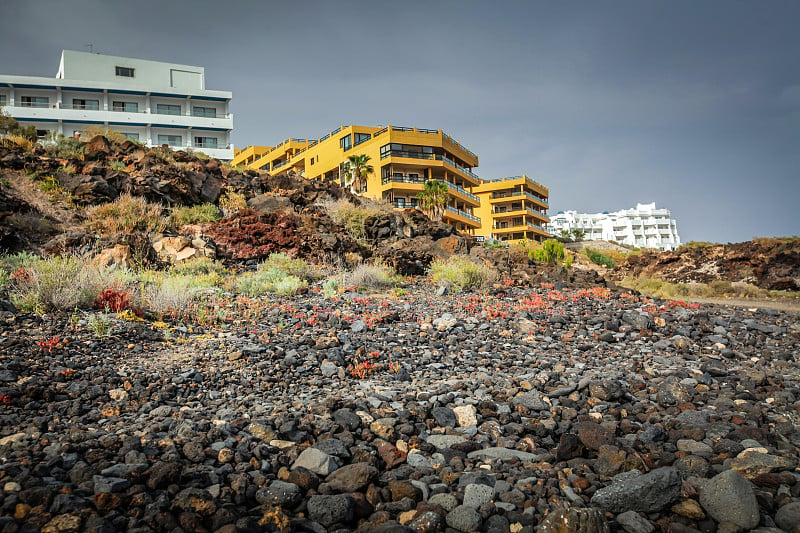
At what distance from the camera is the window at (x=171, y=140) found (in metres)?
48.5

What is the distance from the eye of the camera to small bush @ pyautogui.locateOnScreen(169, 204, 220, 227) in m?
14.5

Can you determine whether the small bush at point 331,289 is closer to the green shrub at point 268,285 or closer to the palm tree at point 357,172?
the green shrub at point 268,285

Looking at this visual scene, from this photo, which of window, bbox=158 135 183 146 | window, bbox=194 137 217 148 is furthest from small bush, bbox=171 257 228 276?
window, bbox=194 137 217 148

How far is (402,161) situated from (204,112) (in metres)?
24.4

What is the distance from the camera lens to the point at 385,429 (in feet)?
11.3

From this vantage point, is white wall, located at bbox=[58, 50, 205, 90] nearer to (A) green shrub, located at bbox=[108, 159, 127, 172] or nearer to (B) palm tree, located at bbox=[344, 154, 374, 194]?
(B) palm tree, located at bbox=[344, 154, 374, 194]

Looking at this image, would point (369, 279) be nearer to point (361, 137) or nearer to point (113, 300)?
point (113, 300)

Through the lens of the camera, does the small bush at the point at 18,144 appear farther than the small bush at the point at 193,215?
Yes

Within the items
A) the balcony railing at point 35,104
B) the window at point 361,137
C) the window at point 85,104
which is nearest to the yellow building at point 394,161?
the window at point 361,137

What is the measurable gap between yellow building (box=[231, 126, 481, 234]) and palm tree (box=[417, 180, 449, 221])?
231 centimetres

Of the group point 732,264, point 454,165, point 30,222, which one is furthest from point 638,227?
point 30,222

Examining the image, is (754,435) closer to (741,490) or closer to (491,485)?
(741,490)

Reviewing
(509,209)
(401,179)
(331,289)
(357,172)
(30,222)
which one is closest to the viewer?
(331,289)

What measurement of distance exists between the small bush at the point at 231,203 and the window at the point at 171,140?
120ft
